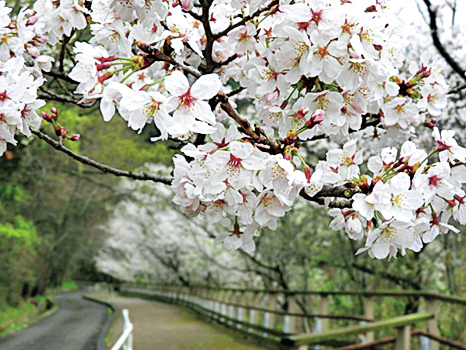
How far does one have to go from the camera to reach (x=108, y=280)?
1730 inches

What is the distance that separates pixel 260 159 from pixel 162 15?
0.55 metres

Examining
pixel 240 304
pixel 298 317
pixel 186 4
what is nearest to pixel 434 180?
pixel 186 4

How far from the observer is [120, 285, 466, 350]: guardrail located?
171 inches

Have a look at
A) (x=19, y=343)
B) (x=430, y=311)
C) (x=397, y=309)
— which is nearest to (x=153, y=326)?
(x=19, y=343)

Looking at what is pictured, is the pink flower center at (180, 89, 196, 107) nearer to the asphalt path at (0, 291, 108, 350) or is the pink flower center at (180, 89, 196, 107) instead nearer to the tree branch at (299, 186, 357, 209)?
the tree branch at (299, 186, 357, 209)

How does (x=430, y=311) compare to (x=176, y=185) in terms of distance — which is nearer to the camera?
(x=176, y=185)

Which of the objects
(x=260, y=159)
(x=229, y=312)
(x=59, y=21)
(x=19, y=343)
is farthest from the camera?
(x=229, y=312)

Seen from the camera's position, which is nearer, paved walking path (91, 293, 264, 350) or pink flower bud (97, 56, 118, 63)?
pink flower bud (97, 56, 118, 63)

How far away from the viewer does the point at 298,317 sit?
12.6 m

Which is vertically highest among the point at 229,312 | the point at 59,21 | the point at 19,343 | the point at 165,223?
the point at 165,223

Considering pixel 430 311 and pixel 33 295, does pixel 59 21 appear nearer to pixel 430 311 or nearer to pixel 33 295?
pixel 430 311

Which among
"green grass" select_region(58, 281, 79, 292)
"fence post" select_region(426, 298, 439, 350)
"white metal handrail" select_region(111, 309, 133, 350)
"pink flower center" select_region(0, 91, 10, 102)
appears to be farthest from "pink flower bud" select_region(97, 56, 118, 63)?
"green grass" select_region(58, 281, 79, 292)

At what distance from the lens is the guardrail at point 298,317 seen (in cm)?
435

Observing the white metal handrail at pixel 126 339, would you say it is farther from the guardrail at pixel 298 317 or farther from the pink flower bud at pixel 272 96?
the pink flower bud at pixel 272 96
